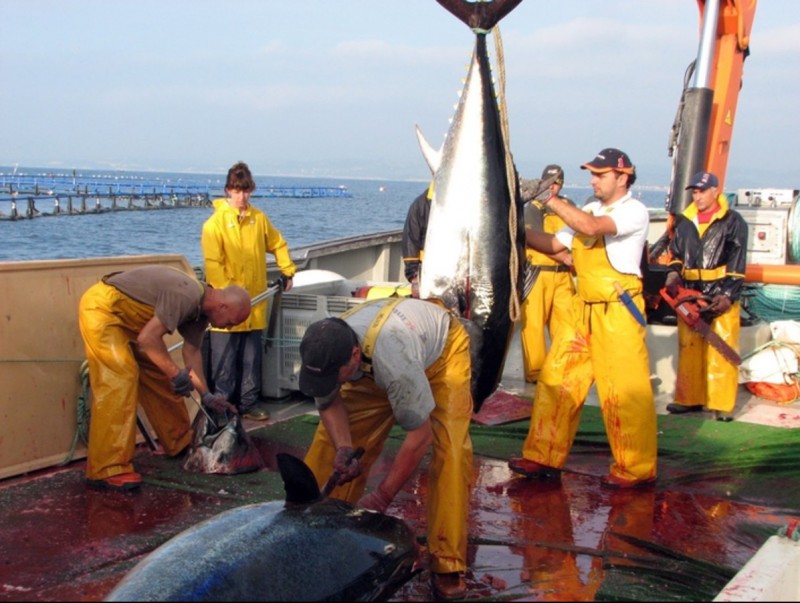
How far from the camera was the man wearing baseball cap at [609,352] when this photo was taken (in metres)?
5.13

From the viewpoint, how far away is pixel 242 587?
9.46 feet

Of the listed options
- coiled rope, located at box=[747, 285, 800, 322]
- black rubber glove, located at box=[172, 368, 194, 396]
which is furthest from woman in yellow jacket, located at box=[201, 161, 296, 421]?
coiled rope, located at box=[747, 285, 800, 322]

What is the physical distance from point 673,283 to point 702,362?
26.4 inches

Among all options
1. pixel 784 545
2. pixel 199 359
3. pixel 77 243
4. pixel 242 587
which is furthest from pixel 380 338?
pixel 77 243

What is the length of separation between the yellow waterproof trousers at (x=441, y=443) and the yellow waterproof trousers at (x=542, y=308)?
10.7 ft

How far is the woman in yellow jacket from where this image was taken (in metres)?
6.84

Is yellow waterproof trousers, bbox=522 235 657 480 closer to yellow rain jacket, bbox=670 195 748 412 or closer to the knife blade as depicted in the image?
the knife blade

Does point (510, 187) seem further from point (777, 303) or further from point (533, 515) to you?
point (777, 303)

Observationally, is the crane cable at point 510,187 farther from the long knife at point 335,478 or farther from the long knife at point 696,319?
the long knife at point 696,319

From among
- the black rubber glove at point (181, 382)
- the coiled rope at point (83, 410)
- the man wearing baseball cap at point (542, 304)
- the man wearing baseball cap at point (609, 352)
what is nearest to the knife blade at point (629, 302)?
the man wearing baseball cap at point (609, 352)

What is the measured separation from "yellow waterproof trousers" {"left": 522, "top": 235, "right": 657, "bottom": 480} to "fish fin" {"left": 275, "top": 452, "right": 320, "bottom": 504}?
2.21 m

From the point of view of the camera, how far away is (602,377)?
5.19 m

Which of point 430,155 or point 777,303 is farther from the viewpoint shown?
point 777,303

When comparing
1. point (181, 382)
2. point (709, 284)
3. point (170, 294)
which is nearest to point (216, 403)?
point (181, 382)
